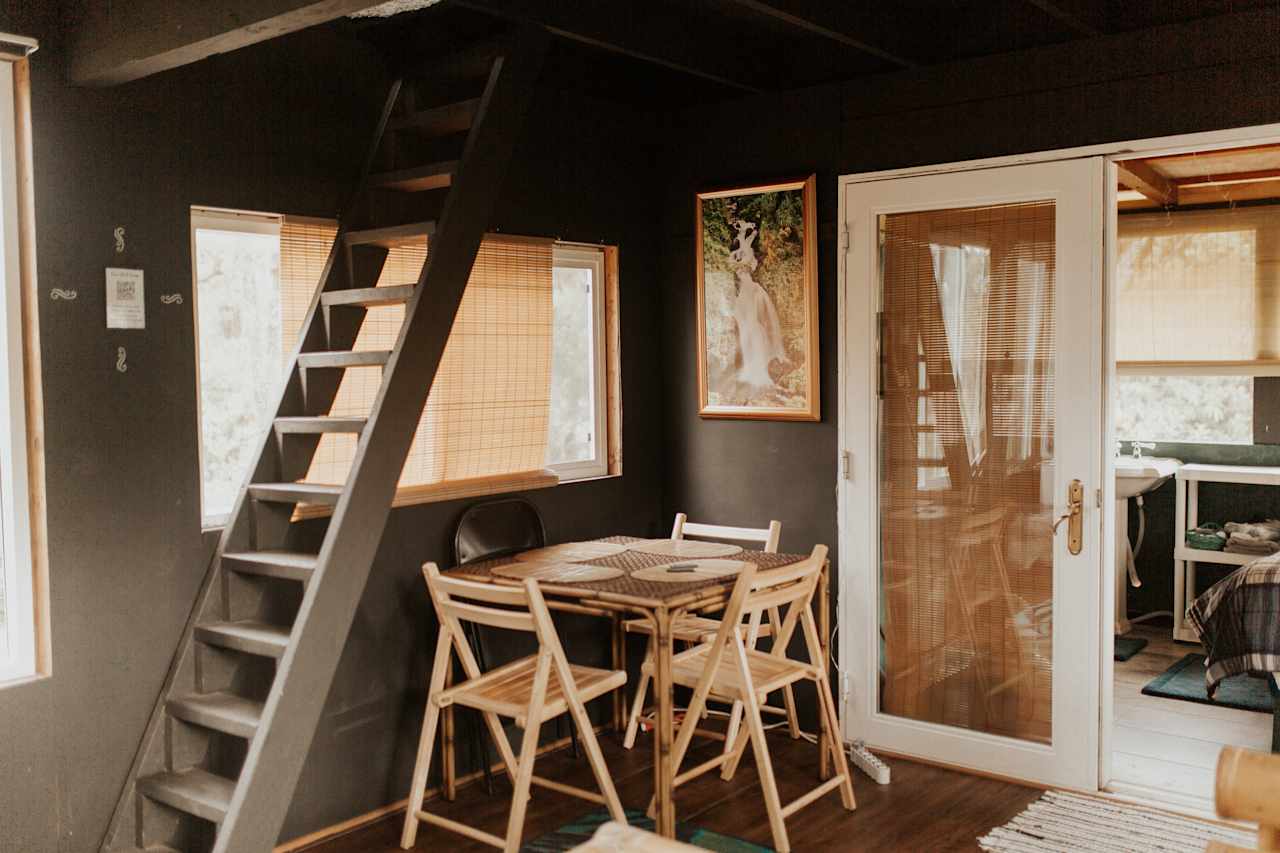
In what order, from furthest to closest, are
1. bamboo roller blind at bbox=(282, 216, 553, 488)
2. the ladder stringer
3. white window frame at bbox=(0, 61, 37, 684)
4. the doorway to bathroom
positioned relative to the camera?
the doorway to bathroom < bamboo roller blind at bbox=(282, 216, 553, 488) < white window frame at bbox=(0, 61, 37, 684) < the ladder stringer

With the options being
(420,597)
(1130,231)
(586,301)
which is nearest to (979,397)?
(586,301)

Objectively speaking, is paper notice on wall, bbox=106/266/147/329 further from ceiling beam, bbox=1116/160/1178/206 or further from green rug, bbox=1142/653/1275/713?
green rug, bbox=1142/653/1275/713

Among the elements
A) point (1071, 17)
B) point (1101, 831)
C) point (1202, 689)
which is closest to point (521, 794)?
point (1101, 831)

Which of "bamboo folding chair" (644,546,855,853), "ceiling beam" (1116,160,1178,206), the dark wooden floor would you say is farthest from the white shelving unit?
"bamboo folding chair" (644,546,855,853)

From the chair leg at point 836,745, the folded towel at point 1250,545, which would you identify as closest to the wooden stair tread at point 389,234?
the chair leg at point 836,745

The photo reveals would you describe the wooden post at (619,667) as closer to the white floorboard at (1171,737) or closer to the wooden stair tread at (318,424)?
the wooden stair tread at (318,424)

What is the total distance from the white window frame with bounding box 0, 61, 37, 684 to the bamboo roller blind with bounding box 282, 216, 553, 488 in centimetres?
90

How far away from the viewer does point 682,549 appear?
444 cm

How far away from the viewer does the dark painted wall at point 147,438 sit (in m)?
3.21

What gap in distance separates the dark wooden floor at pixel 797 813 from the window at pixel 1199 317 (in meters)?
2.85

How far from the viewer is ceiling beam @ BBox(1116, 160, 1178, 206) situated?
5488 mm

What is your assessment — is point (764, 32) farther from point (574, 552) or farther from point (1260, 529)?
point (1260, 529)

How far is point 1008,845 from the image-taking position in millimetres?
3713

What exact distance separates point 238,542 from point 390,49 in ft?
5.80
